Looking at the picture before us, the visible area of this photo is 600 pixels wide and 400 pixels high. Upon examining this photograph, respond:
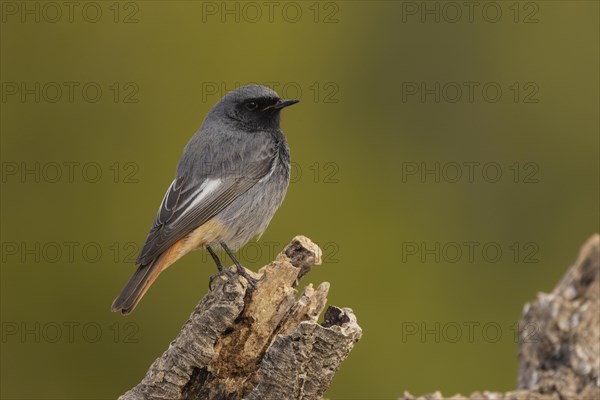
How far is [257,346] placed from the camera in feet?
19.5

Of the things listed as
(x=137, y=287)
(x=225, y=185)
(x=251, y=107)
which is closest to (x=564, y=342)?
(x=225, y=185)

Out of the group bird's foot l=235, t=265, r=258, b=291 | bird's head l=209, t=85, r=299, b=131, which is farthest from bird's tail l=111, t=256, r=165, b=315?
bird's head l=209, t=85, r=299, b=131

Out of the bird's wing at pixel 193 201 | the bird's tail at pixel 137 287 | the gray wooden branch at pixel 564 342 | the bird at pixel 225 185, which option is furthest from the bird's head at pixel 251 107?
the gray wooden branch at pixel 564 342

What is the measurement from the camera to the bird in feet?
22.9

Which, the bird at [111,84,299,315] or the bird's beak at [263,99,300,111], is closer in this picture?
the bird at [111,84,299,315]

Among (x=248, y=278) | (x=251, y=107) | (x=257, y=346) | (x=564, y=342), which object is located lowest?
(x=564, y=342)

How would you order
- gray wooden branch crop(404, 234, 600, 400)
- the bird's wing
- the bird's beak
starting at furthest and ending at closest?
the bird's beak < the bird's wing < gray wooden branch crop(404, 234, 600, 400)

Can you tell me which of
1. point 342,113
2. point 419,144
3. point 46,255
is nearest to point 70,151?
point 46,255

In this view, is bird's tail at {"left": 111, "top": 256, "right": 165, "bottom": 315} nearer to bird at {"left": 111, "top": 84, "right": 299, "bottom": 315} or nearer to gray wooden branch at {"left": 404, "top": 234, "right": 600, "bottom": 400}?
bird at {"left": 111, "top": 84, "right": 299, "bottom": 315}

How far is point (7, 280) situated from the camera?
33.7 feet

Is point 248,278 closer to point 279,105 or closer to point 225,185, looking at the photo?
point 225,185

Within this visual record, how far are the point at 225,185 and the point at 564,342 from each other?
2.51 metres

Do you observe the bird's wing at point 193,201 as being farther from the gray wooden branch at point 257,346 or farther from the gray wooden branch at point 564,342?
the gray wooden branch at point 564,342

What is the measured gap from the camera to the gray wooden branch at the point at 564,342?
247 inches
